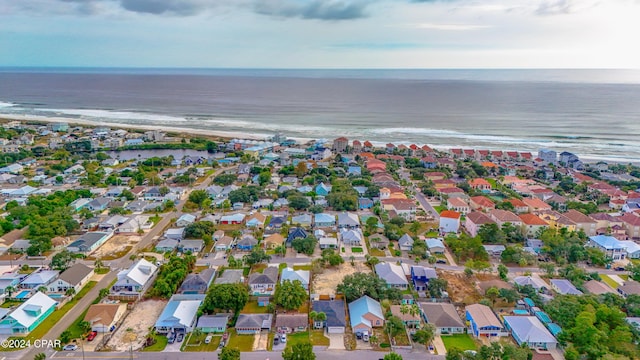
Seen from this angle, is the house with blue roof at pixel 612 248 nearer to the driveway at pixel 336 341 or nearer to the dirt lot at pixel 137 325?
the driveway at pixel 336 341

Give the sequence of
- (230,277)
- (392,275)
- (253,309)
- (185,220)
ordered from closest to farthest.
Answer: (253,309)
(230,277)
(392,275)
(185,220)

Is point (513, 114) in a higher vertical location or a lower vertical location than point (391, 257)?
higher

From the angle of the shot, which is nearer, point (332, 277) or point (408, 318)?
point (408, 318)

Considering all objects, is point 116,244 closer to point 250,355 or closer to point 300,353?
A: point 250,355

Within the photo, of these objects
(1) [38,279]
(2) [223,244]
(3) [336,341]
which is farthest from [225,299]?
(1) [38,279]

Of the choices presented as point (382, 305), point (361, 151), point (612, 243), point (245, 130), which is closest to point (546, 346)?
point (382, 305)

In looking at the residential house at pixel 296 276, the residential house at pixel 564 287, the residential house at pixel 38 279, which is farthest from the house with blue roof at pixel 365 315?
the residential house at pixel 38 279

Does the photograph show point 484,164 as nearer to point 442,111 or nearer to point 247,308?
point 247,308
